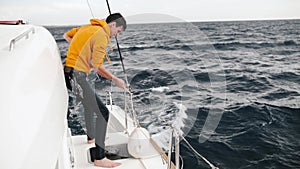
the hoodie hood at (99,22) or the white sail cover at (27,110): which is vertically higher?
the hoodie hood at (99,22)

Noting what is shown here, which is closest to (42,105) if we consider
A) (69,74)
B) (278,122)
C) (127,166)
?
(69,74)

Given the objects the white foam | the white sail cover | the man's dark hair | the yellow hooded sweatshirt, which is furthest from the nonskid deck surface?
the white foam

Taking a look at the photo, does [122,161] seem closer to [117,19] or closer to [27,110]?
[117,19]

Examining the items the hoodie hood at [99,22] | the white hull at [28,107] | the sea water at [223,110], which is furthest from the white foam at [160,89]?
the white hull at [28,107]

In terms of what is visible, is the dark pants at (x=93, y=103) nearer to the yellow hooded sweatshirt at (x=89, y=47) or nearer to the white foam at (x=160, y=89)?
the yellow hooded sweatshirt at (x=89, y=47)

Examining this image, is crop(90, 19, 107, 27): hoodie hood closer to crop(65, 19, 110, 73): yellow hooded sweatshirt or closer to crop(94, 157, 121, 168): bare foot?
crop(65, 19, 110, 73): yellow hooded sweatshirt

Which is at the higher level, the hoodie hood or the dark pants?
the hoodie hood

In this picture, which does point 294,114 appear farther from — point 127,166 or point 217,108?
point 127,166

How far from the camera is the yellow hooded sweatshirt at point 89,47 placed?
1934 mm

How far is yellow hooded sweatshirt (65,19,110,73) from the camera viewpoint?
6.34 ft

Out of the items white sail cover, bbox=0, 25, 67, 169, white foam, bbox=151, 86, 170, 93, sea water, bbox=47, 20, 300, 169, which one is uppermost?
white sail cover, bbox=0, 25, 67, 169

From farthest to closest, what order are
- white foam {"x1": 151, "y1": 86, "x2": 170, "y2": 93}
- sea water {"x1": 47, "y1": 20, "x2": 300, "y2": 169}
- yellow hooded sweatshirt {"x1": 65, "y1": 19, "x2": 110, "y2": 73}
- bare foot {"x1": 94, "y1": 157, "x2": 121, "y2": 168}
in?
1. white foam {"x1": 151, "y1": 86, "x2": 170, "y2": 93}
2. sea water {"x1": 47, "y1": 20, "x2": 300, "y2": 169}
3. bare foot {"x1": 94, "y1": 157, "x2": 121, "y2": 168}
4. yellow hooded sweatshirt {"x1": 65, "y1": 19, "x2": 110, "y2": 73}

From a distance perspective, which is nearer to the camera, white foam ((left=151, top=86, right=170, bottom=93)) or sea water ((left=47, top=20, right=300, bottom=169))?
sea water ((left=47, top=20, right=300, bottom=169))

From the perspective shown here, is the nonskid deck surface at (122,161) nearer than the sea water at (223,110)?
Yes
